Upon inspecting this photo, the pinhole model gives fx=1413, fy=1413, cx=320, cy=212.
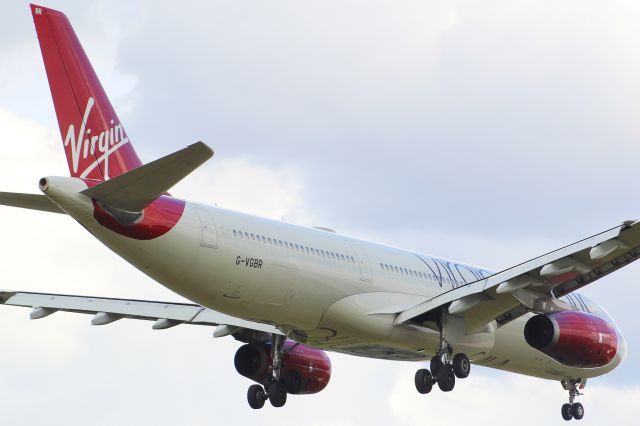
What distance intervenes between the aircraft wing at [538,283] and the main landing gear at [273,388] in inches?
162

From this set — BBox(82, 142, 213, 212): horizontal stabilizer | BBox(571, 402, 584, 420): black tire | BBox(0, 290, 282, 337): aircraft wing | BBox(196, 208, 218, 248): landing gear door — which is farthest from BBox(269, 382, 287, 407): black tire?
BBox(82, 142, 213, 212): horizontal stabilizer

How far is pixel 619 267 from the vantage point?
103ft

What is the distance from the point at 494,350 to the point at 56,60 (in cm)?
1324

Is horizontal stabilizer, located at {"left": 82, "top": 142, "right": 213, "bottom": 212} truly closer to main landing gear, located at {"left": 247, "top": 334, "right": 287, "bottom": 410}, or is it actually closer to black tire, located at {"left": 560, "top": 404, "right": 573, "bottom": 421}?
main landing gear, located at {"left": 247, "top": 334, "right": 287, "bottom": 410}

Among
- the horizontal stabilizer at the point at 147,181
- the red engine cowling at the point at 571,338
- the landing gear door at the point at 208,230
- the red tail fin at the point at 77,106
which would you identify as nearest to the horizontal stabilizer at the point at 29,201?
the red tail fin at the point at 77,106

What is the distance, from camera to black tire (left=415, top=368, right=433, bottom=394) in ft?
106

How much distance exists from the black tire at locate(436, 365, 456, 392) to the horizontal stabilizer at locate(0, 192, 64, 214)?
9516mm

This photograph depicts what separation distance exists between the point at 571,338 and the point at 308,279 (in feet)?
20.4

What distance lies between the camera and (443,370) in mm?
31844

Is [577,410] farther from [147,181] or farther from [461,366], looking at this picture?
[147,181]

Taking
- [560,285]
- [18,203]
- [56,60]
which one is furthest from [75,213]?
[560,285]

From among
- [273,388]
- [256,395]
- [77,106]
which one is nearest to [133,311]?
[256,395]

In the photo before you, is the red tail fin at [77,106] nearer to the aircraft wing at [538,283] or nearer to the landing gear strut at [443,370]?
the aircraft wing at [538,283]

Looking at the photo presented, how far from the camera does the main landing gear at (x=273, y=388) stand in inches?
1361
